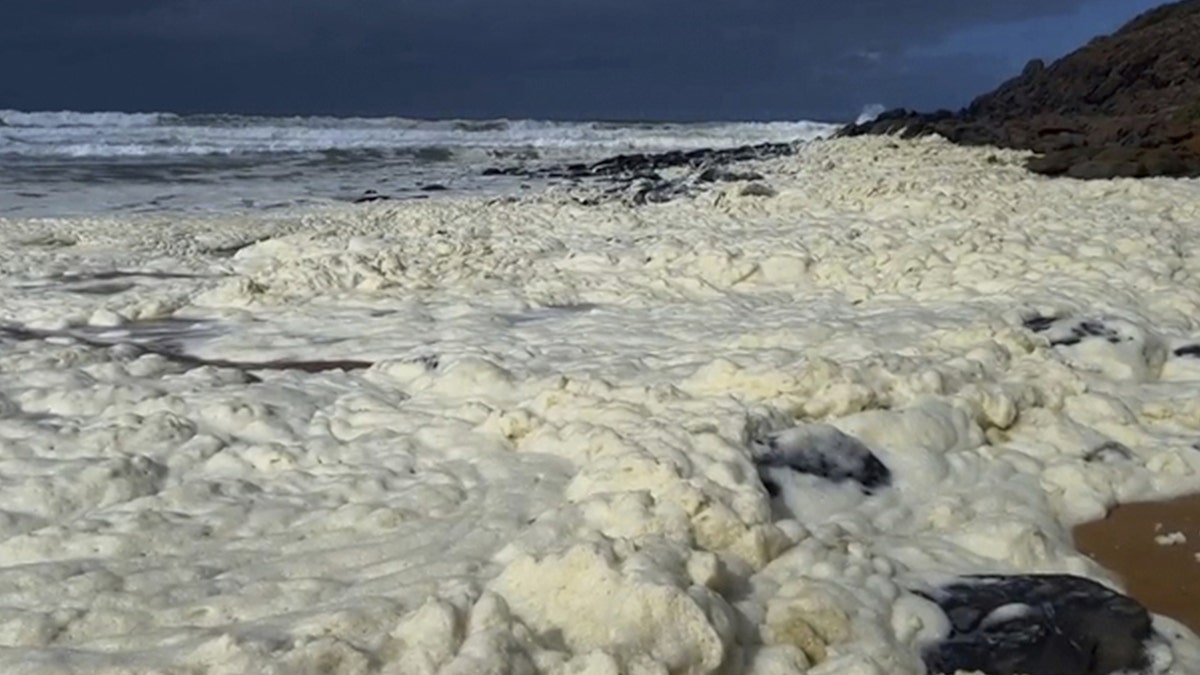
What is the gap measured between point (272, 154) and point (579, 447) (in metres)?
25.8

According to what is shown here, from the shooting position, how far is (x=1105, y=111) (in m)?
22.7

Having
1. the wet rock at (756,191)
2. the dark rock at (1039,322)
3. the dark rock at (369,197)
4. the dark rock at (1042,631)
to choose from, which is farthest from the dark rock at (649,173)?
the dark rock at (1042,631)

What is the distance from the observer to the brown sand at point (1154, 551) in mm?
3100

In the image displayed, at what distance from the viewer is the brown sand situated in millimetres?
3100

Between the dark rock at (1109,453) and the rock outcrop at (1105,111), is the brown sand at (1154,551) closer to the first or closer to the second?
the dark rock at (1109,453)

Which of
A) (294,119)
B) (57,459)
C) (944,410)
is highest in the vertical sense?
(944,410)

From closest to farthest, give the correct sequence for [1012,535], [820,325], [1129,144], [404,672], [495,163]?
[404,672], [1012,535], [820,325], [1129,144], [495,163]

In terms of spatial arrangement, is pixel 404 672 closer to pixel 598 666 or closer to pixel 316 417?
pixel 598 666

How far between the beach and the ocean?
9.05 m

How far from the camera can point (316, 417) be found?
424 centimetres

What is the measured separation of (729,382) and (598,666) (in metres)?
1.97

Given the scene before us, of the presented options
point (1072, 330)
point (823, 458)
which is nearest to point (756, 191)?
point (1072, 330)

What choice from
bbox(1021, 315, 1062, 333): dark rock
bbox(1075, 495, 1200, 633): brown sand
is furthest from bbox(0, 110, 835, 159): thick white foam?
bbox(1075, 495, 1200, 633): brown sand

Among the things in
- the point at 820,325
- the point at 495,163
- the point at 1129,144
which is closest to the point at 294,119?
the point at 495,163
